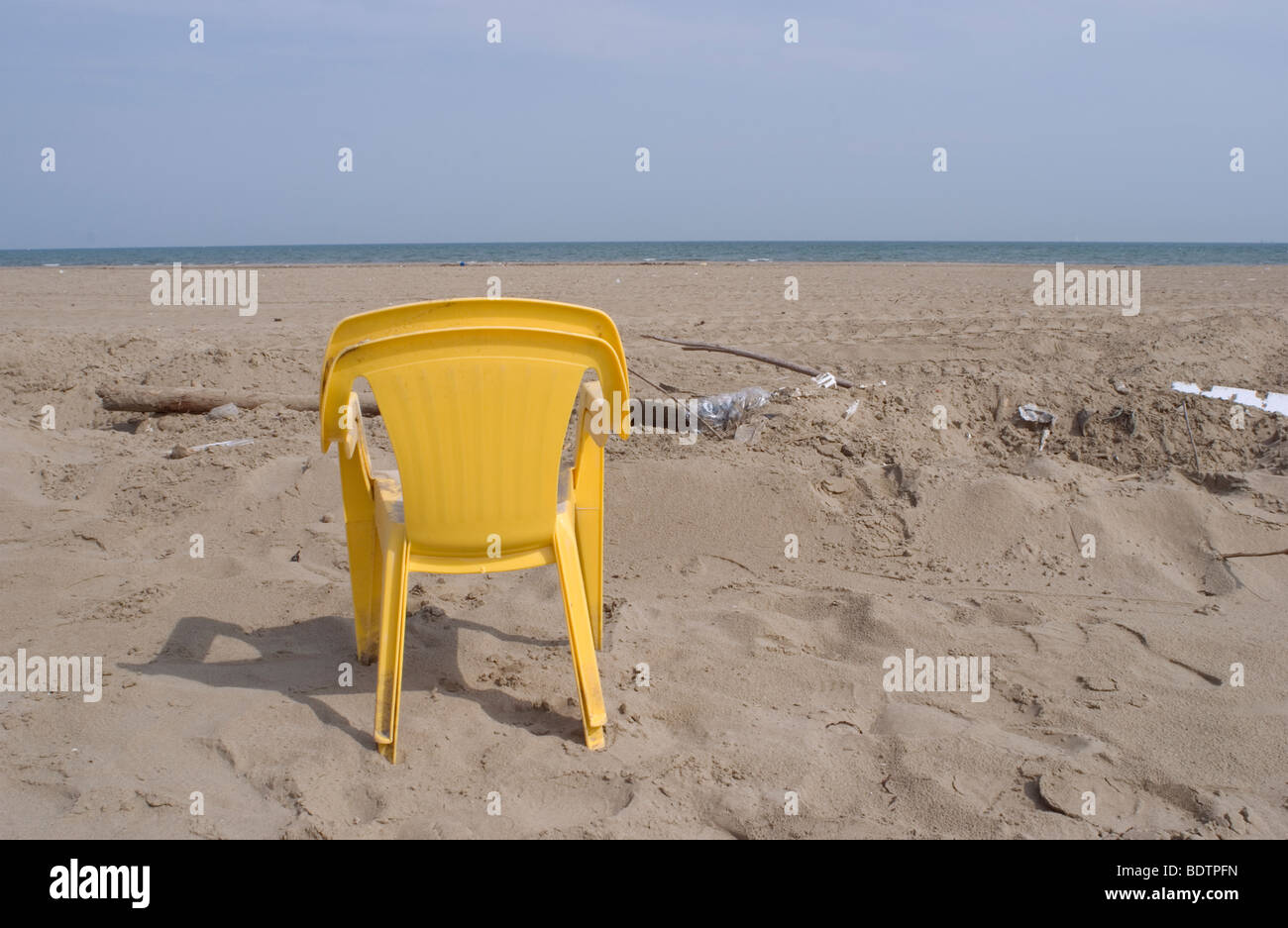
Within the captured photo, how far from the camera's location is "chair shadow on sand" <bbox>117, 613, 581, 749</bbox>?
2684 millimetres

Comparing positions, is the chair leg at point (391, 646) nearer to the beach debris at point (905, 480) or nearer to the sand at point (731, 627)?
the sand at point (731, 627)

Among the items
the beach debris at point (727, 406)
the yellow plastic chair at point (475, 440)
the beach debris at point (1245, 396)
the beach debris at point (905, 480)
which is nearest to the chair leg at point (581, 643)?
the yellow plastic chair at point (475, 440)

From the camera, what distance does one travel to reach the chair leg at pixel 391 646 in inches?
95.2

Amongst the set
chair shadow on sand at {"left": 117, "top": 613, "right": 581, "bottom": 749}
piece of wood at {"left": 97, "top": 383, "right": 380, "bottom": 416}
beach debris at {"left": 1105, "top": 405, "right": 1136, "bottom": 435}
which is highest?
piece of wood at {"left": 97, "top": 383, "right": 380, "bottom": 416}

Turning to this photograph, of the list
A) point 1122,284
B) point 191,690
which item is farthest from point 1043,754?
point 1122,284

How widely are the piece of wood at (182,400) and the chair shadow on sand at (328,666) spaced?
9.00 feet

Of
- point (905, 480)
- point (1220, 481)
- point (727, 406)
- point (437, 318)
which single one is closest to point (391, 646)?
point (437, 318)

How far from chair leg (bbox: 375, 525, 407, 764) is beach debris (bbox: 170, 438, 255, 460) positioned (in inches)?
118

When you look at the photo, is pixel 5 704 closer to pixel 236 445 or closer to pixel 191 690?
pixel 191 690

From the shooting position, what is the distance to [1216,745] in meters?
2.52

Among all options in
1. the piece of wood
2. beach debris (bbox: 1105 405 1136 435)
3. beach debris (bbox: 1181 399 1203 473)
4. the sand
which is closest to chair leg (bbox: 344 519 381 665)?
the sand

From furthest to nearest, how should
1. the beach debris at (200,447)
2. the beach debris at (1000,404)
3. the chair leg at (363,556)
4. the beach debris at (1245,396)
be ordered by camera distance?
1. the beach debris at (1000,404)
2. the beach debris at (1245,396)
3. the beach debris at (200,447)
4. the chair leg at (363,556)

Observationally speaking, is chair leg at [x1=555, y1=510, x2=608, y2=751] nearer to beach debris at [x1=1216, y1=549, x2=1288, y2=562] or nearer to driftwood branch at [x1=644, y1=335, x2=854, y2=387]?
beach debris at [x1=1216, y1=549, x2=1288, y2=562]

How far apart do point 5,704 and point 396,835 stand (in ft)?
4.63
